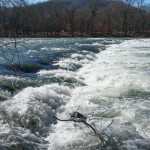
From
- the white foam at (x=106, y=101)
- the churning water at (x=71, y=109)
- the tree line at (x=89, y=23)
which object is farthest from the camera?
A: the tree line at (x=89, y=23)

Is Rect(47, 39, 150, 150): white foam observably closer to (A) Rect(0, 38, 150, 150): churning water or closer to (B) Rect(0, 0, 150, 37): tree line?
(A) Rect(0, 38, 150, 150): churning water

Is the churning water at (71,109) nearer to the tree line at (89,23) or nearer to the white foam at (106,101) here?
the white foam at (106,101)

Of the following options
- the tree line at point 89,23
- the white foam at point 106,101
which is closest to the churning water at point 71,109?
the white foam at point 106,101

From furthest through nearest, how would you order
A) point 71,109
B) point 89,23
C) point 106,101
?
1. point 89,23
2. point 106,101
3. point 71,109

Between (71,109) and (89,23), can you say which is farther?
(89,23)

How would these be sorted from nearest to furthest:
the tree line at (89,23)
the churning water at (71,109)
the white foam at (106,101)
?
the churning water at (71,109) → the white foam at (106,101) → the tree line at (89,23)

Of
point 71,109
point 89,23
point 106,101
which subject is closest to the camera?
point 71,109

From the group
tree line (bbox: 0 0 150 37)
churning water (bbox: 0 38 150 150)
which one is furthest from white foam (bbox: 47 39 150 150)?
tree line (bbox: 0 0 150 37)

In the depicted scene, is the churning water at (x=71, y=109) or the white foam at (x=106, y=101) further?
the white foam at (x=106, y=101)

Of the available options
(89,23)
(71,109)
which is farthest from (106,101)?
(89,23)

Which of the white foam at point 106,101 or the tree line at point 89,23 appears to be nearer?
the white foam at point 106,101

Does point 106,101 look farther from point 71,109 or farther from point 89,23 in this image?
point 89,23

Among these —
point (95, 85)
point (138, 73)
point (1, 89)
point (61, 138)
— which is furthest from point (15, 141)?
point (138, 73)

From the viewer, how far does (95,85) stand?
42.1 feet
